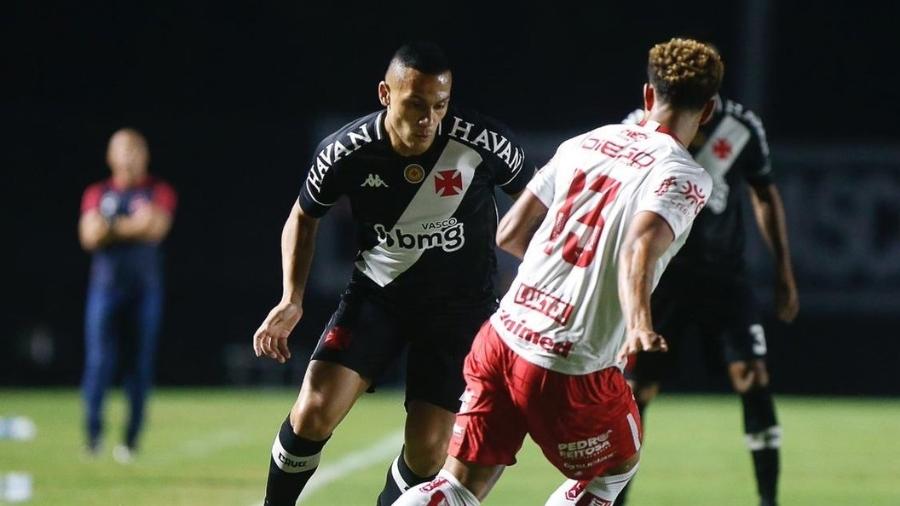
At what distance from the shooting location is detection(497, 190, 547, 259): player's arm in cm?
543

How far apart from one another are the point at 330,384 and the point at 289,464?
14.8 inches

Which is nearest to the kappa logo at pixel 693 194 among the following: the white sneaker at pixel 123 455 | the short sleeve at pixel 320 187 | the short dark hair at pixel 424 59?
the short dark hair at pixel 424 59

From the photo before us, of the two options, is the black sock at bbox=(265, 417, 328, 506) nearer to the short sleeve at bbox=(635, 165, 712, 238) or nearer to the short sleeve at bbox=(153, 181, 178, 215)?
the short sleeve at bbox=(635, 165, 712, 238)

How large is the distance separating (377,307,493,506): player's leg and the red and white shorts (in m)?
1.08

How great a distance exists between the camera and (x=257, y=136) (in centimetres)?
1864

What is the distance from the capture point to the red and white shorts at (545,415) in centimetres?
529

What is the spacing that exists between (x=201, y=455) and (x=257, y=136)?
24.4 feet

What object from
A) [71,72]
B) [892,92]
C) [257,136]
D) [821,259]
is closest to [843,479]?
[821,259]

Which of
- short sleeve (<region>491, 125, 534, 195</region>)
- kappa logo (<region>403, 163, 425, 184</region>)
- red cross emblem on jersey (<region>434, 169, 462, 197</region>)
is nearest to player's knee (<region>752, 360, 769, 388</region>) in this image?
short sleeve (<region>491, 125, 534, 195</region>)

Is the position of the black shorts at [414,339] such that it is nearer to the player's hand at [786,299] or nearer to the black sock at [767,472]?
the player's hand at [786,299]

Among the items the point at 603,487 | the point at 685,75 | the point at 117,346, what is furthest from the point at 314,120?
the point at 685,75

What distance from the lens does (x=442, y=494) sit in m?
5.32

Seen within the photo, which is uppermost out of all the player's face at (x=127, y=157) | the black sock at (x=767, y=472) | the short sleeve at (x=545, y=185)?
the short sleeve at (x=545, y=185)

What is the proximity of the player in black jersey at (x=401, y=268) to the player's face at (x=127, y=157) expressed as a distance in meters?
5.14
